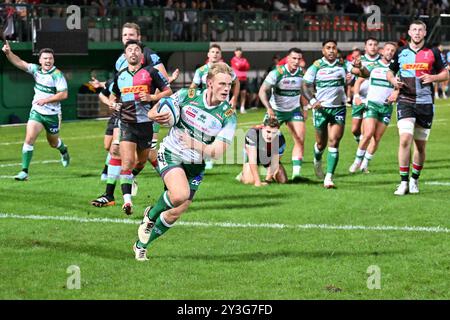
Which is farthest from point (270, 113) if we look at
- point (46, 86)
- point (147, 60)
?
point (46, 86)

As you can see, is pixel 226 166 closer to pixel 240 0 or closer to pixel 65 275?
pixel 65 275

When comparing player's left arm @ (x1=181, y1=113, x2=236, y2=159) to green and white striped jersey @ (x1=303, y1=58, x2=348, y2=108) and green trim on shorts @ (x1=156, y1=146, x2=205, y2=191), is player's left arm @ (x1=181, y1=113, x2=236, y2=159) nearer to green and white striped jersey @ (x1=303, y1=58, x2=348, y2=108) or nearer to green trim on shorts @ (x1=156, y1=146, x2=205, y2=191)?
green trim on shorts @ (x1=156, y1=146, x2=205, y2=191)

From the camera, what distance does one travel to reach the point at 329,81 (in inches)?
705

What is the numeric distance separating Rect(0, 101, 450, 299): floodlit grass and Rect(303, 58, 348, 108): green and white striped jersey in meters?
1.36

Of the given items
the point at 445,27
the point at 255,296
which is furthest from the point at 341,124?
the point at 445,27

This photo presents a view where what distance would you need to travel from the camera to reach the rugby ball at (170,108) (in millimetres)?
10594

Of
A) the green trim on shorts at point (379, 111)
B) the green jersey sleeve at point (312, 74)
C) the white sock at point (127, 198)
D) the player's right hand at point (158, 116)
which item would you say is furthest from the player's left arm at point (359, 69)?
the player's right hand at point (158, 116)

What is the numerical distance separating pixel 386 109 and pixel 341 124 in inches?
83.5

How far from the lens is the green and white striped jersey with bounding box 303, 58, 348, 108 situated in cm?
1766

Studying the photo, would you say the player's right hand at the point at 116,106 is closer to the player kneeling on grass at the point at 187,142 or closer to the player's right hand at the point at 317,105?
the player kneeling on grass at the point at 187,142

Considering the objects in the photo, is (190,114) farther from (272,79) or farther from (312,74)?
(272,79)

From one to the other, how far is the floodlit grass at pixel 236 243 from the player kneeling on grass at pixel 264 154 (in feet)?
1.23

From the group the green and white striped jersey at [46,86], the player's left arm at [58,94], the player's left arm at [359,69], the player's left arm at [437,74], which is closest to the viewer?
the player's left arm at [437,74]
